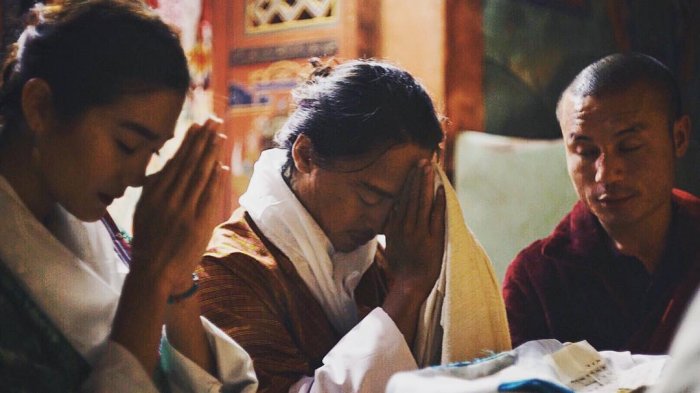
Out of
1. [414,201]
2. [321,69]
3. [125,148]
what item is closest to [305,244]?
[414,201]

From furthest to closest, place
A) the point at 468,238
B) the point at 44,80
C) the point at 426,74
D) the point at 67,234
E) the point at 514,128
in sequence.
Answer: the point at 426,74
the point at 514,128
the point at 468,238
the point at 67,234
the point at 44,80

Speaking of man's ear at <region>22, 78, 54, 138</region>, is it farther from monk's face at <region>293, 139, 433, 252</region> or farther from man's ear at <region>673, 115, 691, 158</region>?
man's ear at <region>673, 115, 691, 158</region>

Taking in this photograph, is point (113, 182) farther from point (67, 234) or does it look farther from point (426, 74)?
point (426, 74)

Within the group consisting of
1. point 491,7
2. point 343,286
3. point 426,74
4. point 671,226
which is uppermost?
point 491,7

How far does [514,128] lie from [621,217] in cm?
30

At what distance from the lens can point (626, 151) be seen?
144 centimetres

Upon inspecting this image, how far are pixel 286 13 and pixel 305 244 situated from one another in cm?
81

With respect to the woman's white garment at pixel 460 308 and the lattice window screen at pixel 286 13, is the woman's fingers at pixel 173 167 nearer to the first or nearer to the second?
the woman's white garment at pixel 460 308

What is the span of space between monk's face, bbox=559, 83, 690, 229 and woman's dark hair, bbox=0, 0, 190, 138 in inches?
29.1

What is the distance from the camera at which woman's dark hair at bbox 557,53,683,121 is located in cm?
148

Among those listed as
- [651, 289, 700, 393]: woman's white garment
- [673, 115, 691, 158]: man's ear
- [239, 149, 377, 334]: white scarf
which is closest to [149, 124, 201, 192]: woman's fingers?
[239, 149, 377, 334]: white scarf

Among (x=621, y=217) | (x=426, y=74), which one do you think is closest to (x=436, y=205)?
(x=621, y=217)

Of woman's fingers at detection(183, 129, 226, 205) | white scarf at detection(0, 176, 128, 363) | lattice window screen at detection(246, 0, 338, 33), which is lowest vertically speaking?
white scarf at detection(0, 176, 128, 363)

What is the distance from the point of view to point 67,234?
1.12 meters
